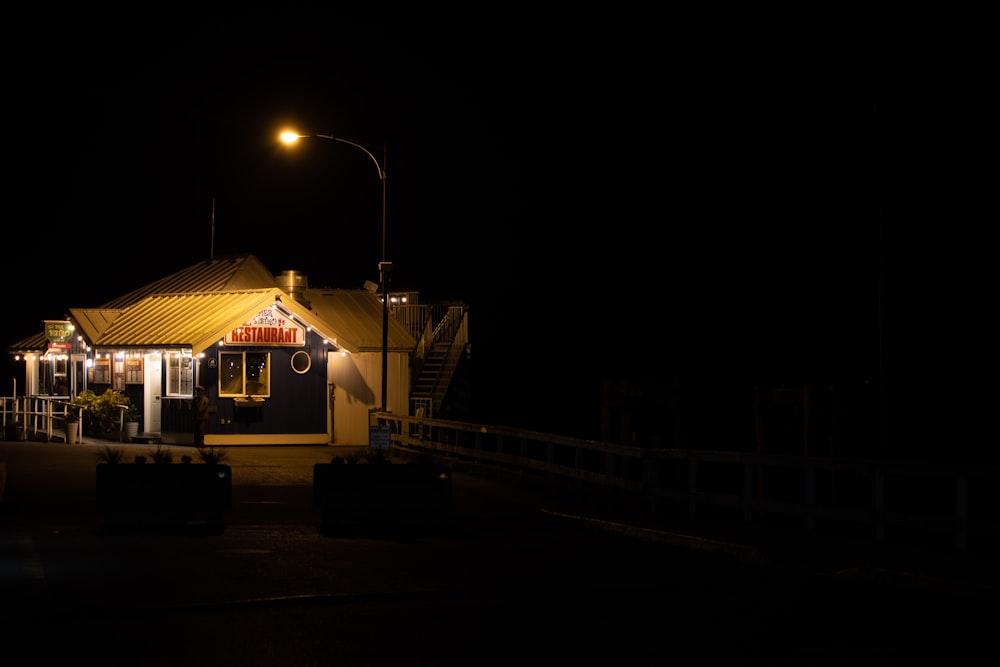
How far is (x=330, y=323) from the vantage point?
40.0 m

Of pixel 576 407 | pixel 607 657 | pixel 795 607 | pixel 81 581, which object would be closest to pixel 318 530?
pixel 81 581

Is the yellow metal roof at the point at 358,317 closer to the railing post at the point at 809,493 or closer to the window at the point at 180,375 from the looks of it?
the window at the point at 180,375

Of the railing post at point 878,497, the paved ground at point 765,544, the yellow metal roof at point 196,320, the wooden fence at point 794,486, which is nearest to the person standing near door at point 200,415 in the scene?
the yellow metal roof at point 196,320

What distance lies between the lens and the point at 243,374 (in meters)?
36.5

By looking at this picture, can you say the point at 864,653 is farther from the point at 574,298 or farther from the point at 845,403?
the point at 574,298

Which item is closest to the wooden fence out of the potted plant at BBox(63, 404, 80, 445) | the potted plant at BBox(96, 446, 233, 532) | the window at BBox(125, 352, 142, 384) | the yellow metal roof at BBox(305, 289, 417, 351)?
the yellow metal roof at BBox(305, 289, 417, 351)

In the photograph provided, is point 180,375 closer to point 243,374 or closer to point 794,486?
point 243,374

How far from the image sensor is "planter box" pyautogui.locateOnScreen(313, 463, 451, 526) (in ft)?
59.4

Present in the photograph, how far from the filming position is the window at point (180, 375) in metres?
36.2

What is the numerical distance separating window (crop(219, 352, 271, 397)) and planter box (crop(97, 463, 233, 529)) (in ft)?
60.7

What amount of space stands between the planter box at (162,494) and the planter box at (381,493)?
1382 millimetres

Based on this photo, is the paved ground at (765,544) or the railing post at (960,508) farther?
the railing post at (960,508)

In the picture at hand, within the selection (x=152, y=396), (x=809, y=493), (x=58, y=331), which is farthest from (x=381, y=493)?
(x=58, y=331)

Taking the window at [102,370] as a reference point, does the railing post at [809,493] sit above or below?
below
